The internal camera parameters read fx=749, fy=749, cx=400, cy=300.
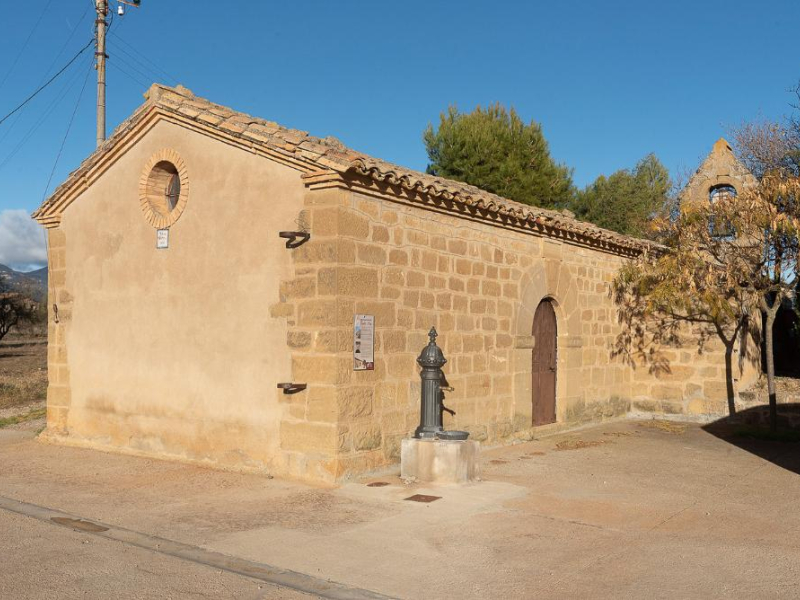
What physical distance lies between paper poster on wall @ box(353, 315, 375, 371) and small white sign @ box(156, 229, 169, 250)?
288cm

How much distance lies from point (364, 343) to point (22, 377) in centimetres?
1368

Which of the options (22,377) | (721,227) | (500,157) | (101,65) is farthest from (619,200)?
(22,377)

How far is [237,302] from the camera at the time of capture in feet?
27.1

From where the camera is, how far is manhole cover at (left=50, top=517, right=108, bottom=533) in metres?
5.77

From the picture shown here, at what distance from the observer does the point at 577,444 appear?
10.4 m

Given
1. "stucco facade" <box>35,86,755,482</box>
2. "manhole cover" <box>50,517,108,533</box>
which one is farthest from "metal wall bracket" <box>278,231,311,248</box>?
"manhole cover" <box>50,517,108,533</box>

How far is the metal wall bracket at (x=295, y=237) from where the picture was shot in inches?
301

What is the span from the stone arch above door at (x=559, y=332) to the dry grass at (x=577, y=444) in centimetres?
58

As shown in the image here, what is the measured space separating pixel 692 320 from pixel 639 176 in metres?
15.8

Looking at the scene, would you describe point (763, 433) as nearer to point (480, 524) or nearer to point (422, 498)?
point (422, 498)

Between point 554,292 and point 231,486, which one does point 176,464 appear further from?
point 554,292

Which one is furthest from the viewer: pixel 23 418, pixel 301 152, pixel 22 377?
pixel 22 377

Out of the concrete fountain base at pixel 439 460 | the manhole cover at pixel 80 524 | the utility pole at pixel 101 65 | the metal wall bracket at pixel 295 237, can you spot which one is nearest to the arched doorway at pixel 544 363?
the concrete fountain base at pixel 439 460

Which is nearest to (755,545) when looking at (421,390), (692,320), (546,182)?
(421,390)
